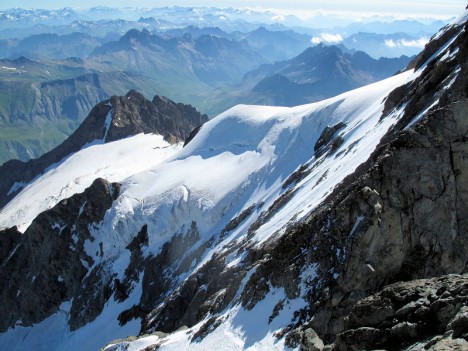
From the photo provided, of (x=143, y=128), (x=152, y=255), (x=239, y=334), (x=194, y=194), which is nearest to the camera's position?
(x=239, y=334)

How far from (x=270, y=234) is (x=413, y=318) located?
105ft

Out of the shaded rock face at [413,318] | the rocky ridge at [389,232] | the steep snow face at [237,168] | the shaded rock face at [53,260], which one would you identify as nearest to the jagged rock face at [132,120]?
the steep snow face at [237,168]

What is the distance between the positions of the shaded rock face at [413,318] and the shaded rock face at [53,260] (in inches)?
2953

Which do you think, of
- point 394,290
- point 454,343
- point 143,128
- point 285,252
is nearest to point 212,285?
point 285,252

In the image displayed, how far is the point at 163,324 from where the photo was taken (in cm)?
6162

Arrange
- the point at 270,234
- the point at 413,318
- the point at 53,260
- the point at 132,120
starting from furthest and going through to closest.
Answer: the point at 132,120, the point at 53,260, the point at 270,234, the point at 413,318

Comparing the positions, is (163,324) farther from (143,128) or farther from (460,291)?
(143,128)

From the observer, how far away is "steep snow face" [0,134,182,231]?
126681 mm

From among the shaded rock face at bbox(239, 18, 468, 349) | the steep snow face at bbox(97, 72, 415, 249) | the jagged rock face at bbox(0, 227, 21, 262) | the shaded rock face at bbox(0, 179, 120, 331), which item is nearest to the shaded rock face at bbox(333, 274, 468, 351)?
the shaded rock face at bbox(239, 18, 468, 349)

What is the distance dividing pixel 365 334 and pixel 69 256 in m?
80.1

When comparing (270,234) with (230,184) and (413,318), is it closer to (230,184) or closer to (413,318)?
(413,318)

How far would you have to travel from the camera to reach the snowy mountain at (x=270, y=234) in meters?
29.0

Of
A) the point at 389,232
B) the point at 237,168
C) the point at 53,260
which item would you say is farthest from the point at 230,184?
the point at 389,232

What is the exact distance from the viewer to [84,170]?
461 feet
